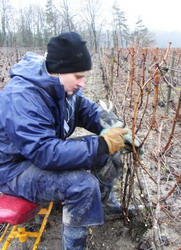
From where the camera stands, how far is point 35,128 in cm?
155

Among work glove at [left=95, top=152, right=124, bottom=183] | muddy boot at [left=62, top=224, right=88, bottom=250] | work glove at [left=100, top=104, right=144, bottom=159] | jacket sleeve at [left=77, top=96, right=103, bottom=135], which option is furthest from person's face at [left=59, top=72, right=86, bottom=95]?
muddy boot at [left=62, top=224, right=88, bottom=250]

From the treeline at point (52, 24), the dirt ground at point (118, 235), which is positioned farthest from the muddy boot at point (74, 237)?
the treeline at point (52, 24)

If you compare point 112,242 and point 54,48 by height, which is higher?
point 54,48

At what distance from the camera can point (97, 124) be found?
2.27 meters

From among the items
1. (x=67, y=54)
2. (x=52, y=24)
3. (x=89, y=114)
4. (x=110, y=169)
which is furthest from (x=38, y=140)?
(x=52, y=24)

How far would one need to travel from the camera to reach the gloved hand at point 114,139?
166 centimetres

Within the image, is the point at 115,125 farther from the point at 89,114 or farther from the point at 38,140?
the point at 38,140

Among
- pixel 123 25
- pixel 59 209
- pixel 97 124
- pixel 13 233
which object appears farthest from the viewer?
pixel 123 25

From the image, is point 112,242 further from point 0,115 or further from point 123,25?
point 123,25

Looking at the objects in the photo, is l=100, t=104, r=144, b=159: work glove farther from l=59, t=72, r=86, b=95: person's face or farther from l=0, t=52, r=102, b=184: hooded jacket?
l=59, t=72, r=86, b=95: person's face

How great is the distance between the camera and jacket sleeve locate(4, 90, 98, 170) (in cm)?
153

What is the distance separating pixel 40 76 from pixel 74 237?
106 cm

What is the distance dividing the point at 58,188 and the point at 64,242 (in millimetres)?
403

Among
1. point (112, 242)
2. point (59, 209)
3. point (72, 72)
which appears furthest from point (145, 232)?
point (72, 72)
